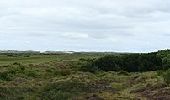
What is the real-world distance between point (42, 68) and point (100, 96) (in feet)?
84.2

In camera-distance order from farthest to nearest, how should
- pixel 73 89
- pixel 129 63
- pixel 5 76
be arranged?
1. pixel 129 63
2. pixel 5 76
3. pixel 73 89

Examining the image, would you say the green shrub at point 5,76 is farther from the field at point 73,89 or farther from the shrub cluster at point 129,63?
the shrub cluster at point 129,63

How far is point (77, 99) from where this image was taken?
3297cm

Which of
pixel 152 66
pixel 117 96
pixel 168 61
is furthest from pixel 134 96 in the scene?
pixel 152 66

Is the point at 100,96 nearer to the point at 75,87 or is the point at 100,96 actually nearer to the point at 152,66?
the point at 75,87

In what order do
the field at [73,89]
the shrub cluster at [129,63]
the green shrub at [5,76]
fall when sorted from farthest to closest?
1. the shrub cluster at [129,63]
2. the green shrub at [5,76]
3. the field at [73,89]

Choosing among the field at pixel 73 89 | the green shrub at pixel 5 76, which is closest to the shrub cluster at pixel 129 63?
the field at pixel 73 89

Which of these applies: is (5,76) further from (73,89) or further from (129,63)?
(129,63)

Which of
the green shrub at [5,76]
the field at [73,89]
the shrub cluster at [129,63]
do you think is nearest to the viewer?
the field at [73,89]

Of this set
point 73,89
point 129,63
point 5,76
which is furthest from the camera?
point 129,63

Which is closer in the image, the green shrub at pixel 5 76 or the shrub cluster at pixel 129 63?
the green shrub at pixel 5 76

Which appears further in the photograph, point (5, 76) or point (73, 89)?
point (5, 76)

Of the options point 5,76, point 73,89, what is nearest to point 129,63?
point 5,76

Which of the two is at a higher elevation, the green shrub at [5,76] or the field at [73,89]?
the green shrub at [5,76]
